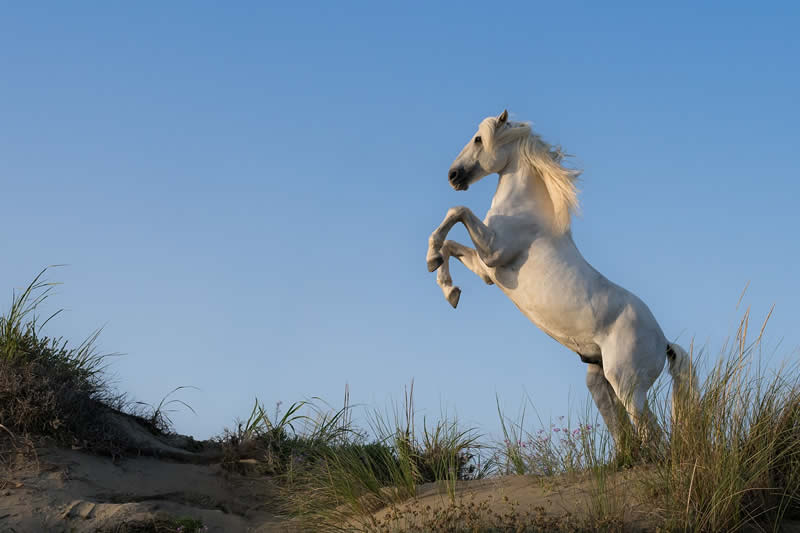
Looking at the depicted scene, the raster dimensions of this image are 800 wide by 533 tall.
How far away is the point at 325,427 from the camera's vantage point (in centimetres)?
854

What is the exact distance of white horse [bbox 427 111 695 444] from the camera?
20.9 feet

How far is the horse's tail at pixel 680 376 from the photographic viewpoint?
18.9ft

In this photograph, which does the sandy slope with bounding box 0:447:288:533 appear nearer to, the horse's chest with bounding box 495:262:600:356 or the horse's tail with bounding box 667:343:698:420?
the horse's chest with bounding box 495:262:600:356

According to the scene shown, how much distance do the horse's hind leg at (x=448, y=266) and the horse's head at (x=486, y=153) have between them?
0.54 m

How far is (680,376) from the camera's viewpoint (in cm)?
644

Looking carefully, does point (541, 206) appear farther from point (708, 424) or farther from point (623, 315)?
point (708, 424)

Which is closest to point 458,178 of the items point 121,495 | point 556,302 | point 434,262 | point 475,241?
point 475,241

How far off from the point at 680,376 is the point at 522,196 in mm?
1939

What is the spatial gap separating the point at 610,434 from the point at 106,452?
4.82 m

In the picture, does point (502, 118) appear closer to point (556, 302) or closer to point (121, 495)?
point (556, 302)

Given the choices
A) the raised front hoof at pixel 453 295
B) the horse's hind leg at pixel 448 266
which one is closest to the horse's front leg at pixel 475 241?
the horse's hind leg at pixel 448 266

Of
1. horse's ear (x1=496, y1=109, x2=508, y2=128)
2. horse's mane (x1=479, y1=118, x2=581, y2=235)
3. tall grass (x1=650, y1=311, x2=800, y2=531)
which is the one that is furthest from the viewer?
horse's ear (x1=496, y1=109, x2=508, y2=128)

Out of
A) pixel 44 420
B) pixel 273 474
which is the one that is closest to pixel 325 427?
pixel 273 474

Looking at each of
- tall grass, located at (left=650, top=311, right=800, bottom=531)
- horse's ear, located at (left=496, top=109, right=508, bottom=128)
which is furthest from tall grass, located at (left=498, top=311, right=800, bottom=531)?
horse's ear, located at (left=496, top=109, right=508, bottom=128)
